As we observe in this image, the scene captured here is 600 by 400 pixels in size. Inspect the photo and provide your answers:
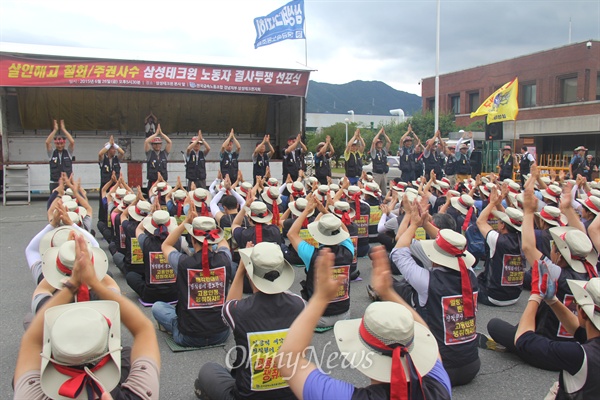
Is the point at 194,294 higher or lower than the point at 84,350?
lower

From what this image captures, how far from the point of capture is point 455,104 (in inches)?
1571

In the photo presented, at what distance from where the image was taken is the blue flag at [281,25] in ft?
62.0

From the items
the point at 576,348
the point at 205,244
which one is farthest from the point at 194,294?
the point at 576,348

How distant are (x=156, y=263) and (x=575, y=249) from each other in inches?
163

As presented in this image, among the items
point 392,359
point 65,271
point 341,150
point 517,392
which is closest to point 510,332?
point 517,392

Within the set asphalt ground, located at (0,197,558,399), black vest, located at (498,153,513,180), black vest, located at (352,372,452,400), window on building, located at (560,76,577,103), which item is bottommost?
asphalt ground, located at (0,197,558,399)

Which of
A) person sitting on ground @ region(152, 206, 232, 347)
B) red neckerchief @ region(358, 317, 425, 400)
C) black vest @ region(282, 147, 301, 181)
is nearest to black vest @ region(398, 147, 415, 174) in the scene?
black vest @ region(282, 147, 301, 181)

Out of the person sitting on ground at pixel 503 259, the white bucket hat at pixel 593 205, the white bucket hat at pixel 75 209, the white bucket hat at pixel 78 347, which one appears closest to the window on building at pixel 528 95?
the white bucket hat at pixel 593 205

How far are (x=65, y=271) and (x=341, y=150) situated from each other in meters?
31.8

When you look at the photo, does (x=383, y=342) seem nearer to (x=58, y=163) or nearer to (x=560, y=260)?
(x=560, y=260)

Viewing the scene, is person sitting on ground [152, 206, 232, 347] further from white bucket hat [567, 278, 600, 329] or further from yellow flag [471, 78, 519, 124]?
yellow flag [471, 78, 519, 124]

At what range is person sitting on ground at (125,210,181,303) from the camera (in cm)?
530

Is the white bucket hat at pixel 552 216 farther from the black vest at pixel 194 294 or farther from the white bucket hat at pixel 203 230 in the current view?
the white bucket hat at pixel 203 230

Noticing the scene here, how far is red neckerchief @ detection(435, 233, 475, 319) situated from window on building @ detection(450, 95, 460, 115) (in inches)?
1513
